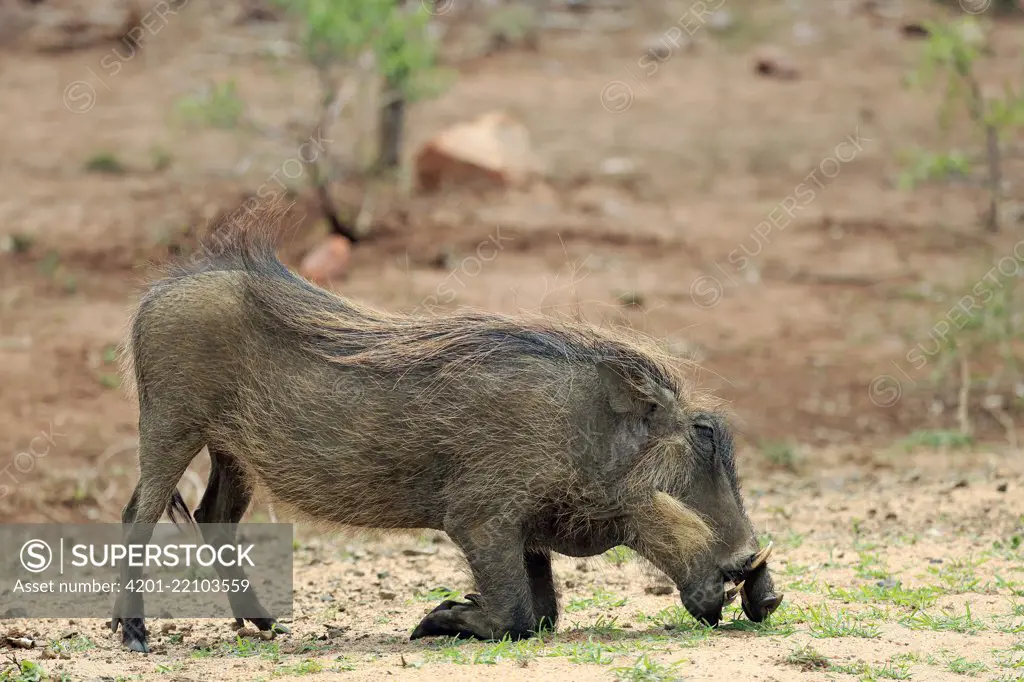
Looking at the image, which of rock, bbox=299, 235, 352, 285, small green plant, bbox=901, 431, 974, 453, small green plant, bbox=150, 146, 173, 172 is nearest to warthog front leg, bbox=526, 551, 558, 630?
small green plant, bbox=901, 431, 974, 453

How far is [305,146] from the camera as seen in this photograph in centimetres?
1153

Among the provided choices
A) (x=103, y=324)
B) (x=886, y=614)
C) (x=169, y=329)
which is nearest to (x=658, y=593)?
(x=886, y=614)

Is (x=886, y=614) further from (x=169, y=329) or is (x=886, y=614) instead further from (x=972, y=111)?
(x=972, y=111)

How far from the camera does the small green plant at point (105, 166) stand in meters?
13.5

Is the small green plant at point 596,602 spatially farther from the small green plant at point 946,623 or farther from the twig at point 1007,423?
the twig at point 1007,423

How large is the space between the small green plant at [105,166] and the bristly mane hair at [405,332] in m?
8.75

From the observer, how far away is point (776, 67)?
→ 17375 millimetres

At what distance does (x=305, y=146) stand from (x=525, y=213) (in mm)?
2244

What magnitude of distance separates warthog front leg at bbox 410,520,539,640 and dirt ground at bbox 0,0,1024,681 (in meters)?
0.12

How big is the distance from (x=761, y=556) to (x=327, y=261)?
689cm

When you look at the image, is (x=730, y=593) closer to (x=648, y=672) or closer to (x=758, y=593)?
(x=758, y=593)

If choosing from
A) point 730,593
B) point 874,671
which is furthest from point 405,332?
point 874,671

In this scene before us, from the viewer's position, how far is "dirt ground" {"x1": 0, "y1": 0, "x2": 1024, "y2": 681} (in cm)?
467

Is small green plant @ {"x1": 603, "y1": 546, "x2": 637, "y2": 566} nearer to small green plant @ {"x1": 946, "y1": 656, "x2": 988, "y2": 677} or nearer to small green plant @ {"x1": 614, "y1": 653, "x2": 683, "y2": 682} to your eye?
small green plant @ {"x1": 614, "y1": 653, "x2": 683, "y2": 682}
